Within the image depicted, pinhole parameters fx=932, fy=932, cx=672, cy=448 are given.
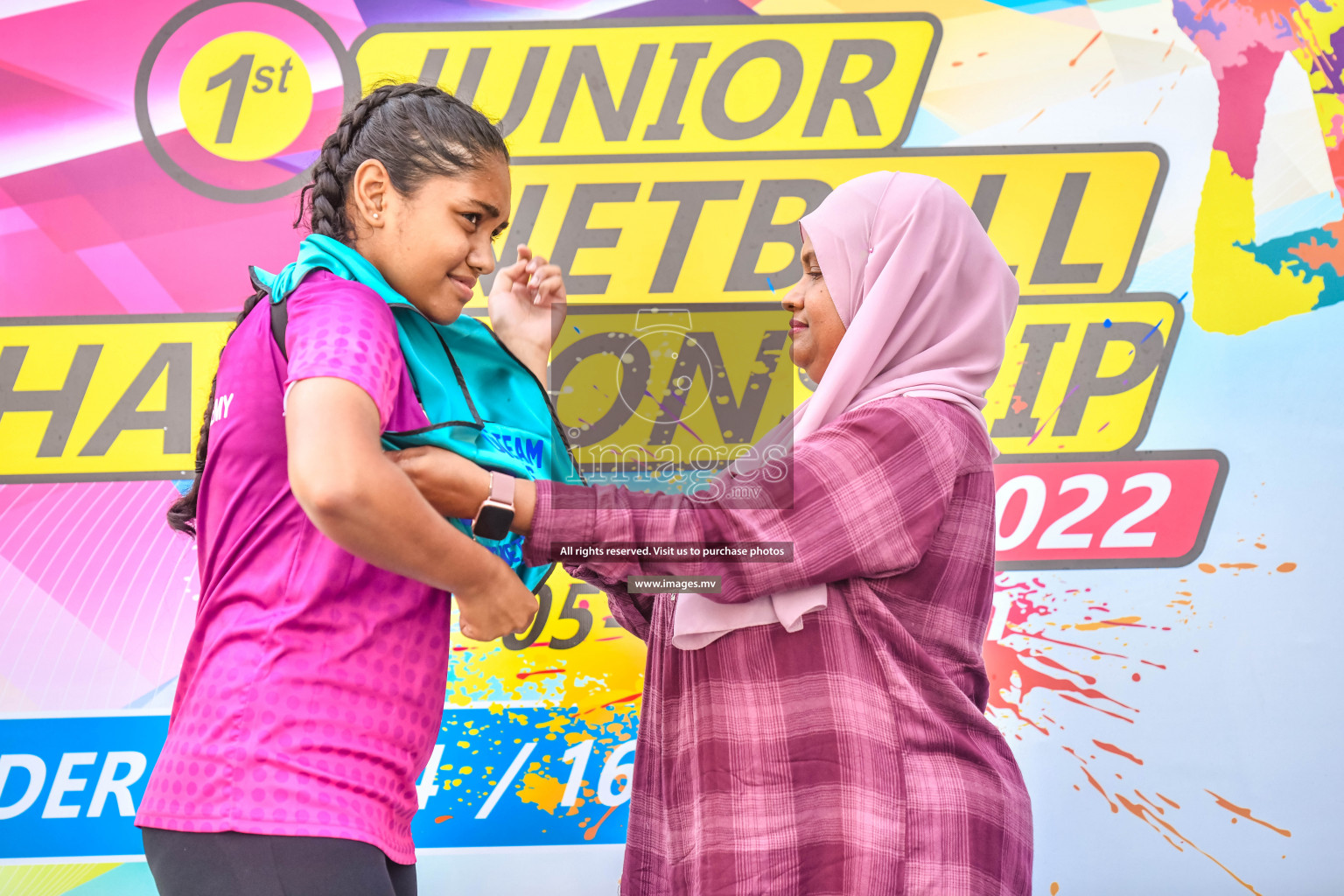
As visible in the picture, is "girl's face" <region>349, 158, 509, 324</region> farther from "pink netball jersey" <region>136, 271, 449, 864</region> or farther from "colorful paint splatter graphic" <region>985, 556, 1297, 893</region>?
"colorful paint splatter graphic" <region>985, 556, 1297, 893</region>

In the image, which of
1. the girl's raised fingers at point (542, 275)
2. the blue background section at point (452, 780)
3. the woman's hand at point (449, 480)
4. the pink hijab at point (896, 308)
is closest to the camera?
the woman's hand at point (449, 480)

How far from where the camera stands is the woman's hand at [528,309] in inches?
52.1

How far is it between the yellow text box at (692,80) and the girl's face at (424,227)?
1278 mm

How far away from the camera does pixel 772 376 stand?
155 cm

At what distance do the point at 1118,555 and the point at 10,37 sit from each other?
9.53ft

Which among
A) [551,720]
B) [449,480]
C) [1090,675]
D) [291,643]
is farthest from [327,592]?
[1090,675]

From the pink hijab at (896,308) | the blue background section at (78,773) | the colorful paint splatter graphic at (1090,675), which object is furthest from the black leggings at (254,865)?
the colorful paint splatter graphic at (1090,675)

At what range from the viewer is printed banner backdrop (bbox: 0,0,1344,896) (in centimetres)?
217

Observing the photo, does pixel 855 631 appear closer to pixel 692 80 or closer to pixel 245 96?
pixel 692 80

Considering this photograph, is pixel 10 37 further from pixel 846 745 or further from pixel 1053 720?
pixel 1053 720

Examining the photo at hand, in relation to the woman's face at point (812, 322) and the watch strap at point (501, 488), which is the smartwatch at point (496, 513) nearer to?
the watch strap at point (501, 488)

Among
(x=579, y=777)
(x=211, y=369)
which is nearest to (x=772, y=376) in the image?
(x=579, y=777)

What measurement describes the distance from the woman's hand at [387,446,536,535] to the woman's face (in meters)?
0.57

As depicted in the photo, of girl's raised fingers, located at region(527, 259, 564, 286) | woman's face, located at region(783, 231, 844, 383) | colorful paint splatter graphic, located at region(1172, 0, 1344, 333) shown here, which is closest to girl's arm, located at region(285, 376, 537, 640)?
girl's raised fingers, located at region(527, 259, 564, 286)
